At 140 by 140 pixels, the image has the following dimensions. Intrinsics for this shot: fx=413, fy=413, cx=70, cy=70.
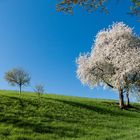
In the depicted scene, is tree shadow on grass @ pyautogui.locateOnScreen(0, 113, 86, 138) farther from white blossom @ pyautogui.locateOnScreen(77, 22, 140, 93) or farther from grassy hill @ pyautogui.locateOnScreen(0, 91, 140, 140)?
white blossom @ pyautogui.locateOnScreen(77, 22, 140, 93)

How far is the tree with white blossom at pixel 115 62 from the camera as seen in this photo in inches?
2736

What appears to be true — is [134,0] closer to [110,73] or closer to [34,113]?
[34,113]

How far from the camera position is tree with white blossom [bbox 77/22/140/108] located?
228 ft

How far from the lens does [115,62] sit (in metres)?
71.4

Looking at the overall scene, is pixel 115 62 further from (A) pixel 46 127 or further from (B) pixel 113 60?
(A) pixel 46 127

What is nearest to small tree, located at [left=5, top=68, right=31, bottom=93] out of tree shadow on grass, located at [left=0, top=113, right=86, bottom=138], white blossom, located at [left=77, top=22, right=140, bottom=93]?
white blossom, located at [left=77, top=22, right=140, bottom=93]

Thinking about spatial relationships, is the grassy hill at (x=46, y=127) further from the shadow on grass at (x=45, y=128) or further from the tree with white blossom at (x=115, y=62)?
the tree with white blossom at (x=115, y=62)

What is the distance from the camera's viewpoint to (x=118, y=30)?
247 ft

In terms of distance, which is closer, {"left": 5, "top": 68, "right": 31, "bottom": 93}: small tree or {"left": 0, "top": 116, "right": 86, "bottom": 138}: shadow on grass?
{"left": 0, "top": 116, "right": 86, "bottom": 138}: shadow on grass

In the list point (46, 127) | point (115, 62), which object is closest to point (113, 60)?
point (115, 62)

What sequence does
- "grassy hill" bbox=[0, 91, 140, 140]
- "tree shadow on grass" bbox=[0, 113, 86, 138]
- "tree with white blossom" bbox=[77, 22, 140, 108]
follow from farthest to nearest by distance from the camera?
"tree with white blossom" bbox=[77, 22, 140, 108], "tree shadow on grass" bbox=[0, 113, 86, 138], "grassy hill" bbox=[0, 91, 140, 140]

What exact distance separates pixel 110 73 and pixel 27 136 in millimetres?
45211

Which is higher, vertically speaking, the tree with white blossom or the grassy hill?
the tree with white blossom

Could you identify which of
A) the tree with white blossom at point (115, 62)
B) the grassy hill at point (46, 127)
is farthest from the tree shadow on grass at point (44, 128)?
the tree with white blossom at point (115, 62)
